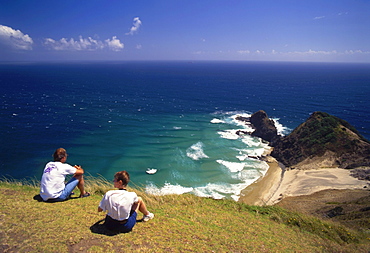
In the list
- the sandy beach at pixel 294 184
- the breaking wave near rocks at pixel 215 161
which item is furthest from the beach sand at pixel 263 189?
the breaking wave near rocks at pixel 215 161

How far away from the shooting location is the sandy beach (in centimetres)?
3150

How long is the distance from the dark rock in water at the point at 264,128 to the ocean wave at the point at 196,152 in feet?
54.6

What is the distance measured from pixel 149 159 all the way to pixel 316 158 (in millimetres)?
31514

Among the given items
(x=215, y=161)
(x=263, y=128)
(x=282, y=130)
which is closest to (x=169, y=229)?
(x=215, y=161)

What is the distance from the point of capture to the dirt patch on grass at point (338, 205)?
15.3 m

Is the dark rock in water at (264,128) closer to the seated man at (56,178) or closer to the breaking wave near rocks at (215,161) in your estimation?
the breaking wave near rocks at (215,161)

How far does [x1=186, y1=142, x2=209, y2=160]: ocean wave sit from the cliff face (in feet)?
49.4

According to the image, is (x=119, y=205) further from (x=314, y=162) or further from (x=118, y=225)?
(x=314, y=162)

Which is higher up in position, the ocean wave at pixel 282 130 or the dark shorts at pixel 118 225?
the dark shorts at pixel 118 225

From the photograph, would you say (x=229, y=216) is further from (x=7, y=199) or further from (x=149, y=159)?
(x=149, y=159)

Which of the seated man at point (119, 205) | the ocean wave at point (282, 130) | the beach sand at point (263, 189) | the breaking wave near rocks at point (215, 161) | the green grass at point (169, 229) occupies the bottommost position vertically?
the beach sand at point (263, 189)

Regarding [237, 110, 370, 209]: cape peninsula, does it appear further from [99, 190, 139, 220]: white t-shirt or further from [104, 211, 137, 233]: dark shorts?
[99, 190, 139, 220]: white t-shirt

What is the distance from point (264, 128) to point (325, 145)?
1529 centimetres

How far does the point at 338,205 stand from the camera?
22.0 metres
